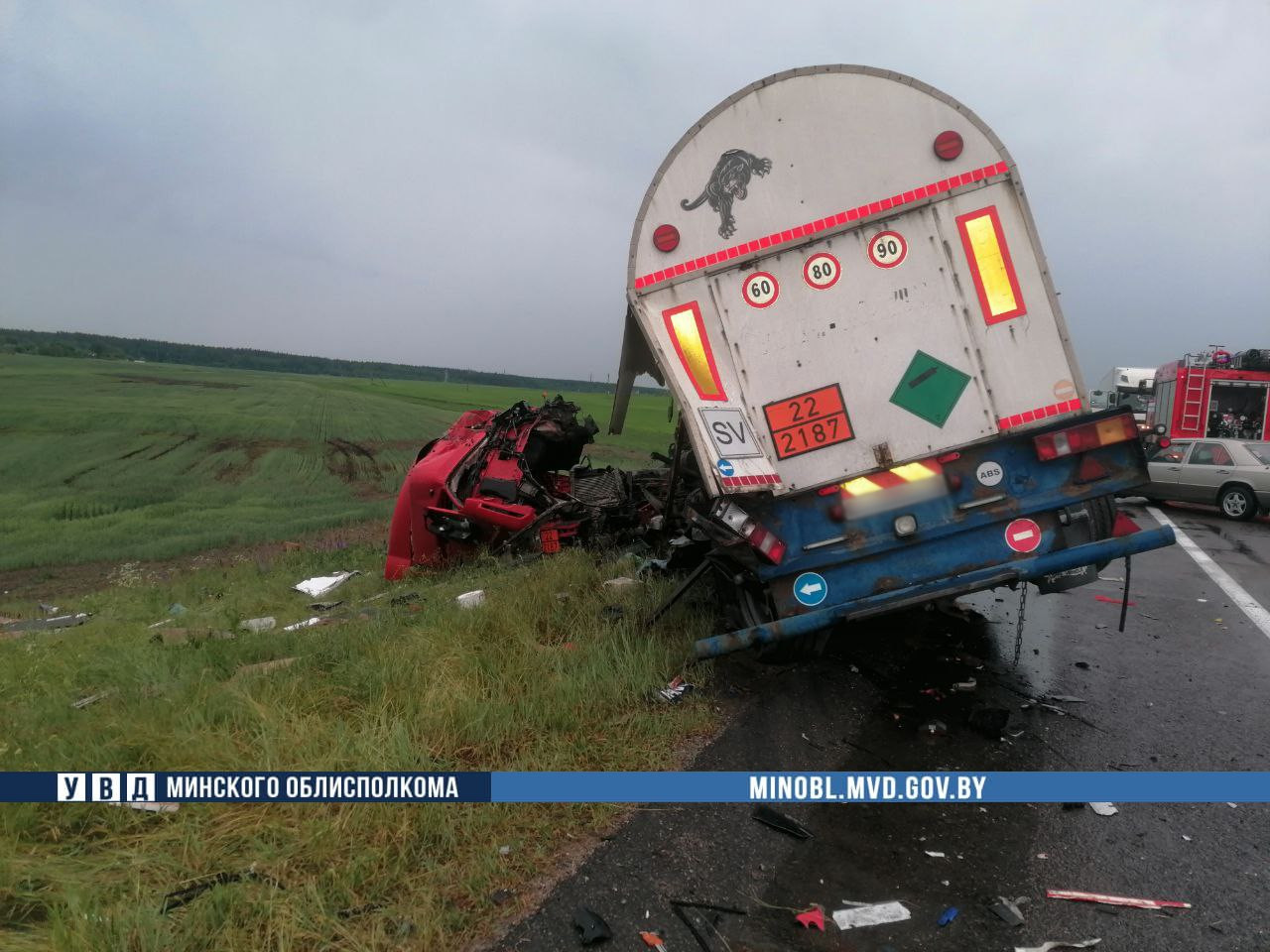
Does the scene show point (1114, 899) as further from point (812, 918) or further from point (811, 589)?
point (811, 589)

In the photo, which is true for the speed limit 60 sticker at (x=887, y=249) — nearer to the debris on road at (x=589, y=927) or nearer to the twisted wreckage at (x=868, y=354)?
the twisted wreckage at (x=868, y=354)

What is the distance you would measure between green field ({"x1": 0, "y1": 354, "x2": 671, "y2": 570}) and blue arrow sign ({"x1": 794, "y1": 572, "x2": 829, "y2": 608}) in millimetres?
13401

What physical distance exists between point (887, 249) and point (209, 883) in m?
4.09

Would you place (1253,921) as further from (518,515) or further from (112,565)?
(112,565)

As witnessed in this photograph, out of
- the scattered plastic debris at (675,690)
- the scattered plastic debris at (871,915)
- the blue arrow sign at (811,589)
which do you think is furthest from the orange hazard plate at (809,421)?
the scattered plastic debris at (871,915)

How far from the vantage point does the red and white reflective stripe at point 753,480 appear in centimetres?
396

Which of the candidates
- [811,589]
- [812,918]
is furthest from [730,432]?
[812,918]

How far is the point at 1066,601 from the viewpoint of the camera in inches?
273

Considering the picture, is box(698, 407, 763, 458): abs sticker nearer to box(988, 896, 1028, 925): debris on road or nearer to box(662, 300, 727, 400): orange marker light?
box(662, 300, 727, 400): orange marker light

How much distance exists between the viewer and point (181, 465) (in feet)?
76.0

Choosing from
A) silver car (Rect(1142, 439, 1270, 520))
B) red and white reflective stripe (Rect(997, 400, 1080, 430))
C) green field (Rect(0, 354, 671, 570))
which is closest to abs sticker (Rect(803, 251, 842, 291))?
red and white reflective stripe (Rect(997, 400, 1080, 430))

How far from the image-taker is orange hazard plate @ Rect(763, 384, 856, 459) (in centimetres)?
426

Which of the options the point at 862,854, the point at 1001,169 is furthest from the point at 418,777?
the point at 1001,169

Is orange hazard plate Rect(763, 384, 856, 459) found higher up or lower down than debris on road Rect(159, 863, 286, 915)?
higher up
